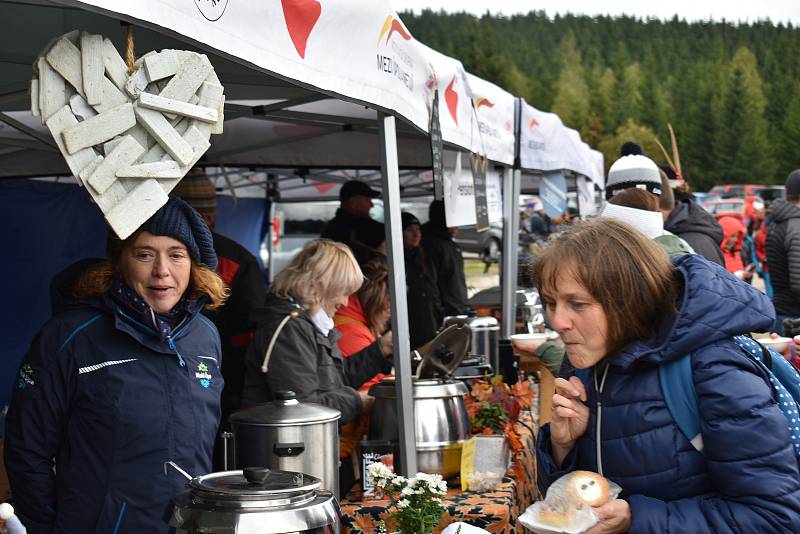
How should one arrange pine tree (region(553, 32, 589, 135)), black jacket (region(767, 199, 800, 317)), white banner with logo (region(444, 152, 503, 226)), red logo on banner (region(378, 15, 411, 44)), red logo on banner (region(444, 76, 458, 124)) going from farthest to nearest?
pine tree (region(553, 32, 589, 135)) → black jacket (region(767, 199, 800, 317)) → white banner with logo (region(444, 152, 503, 226)) → red logo on banner (region(444, 76, 458, 124)) → red logo on banner (region(378, 15, 411, 44))

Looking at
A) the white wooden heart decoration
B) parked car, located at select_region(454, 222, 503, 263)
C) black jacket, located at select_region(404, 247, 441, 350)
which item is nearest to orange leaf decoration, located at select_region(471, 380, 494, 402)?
the white wooden heart decoration

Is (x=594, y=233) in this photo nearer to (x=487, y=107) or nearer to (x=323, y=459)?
(x=323, y=459)

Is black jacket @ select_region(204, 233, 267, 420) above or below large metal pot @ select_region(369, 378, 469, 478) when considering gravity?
above

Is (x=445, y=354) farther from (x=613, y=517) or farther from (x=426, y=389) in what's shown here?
(x=613, y=517)

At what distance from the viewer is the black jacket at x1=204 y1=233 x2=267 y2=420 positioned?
4.63 metres

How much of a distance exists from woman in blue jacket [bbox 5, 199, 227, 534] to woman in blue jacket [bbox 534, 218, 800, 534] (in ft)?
3.74

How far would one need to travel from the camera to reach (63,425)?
9.04 feet

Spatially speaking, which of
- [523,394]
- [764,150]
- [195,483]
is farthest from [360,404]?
[764,150]

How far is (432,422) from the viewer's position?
3.82 metres

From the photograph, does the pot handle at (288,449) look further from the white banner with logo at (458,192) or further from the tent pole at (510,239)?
the tent pole at (510,239)

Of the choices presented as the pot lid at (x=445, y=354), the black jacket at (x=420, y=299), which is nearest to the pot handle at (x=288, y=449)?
the pot lid at (x=445, y=354)

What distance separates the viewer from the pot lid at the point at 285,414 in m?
2.96

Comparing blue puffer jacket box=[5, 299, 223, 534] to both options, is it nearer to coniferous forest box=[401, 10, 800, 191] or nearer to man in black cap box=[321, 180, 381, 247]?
man in black cap box=[321, 180, 381, 247]

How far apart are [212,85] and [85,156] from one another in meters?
0.33
